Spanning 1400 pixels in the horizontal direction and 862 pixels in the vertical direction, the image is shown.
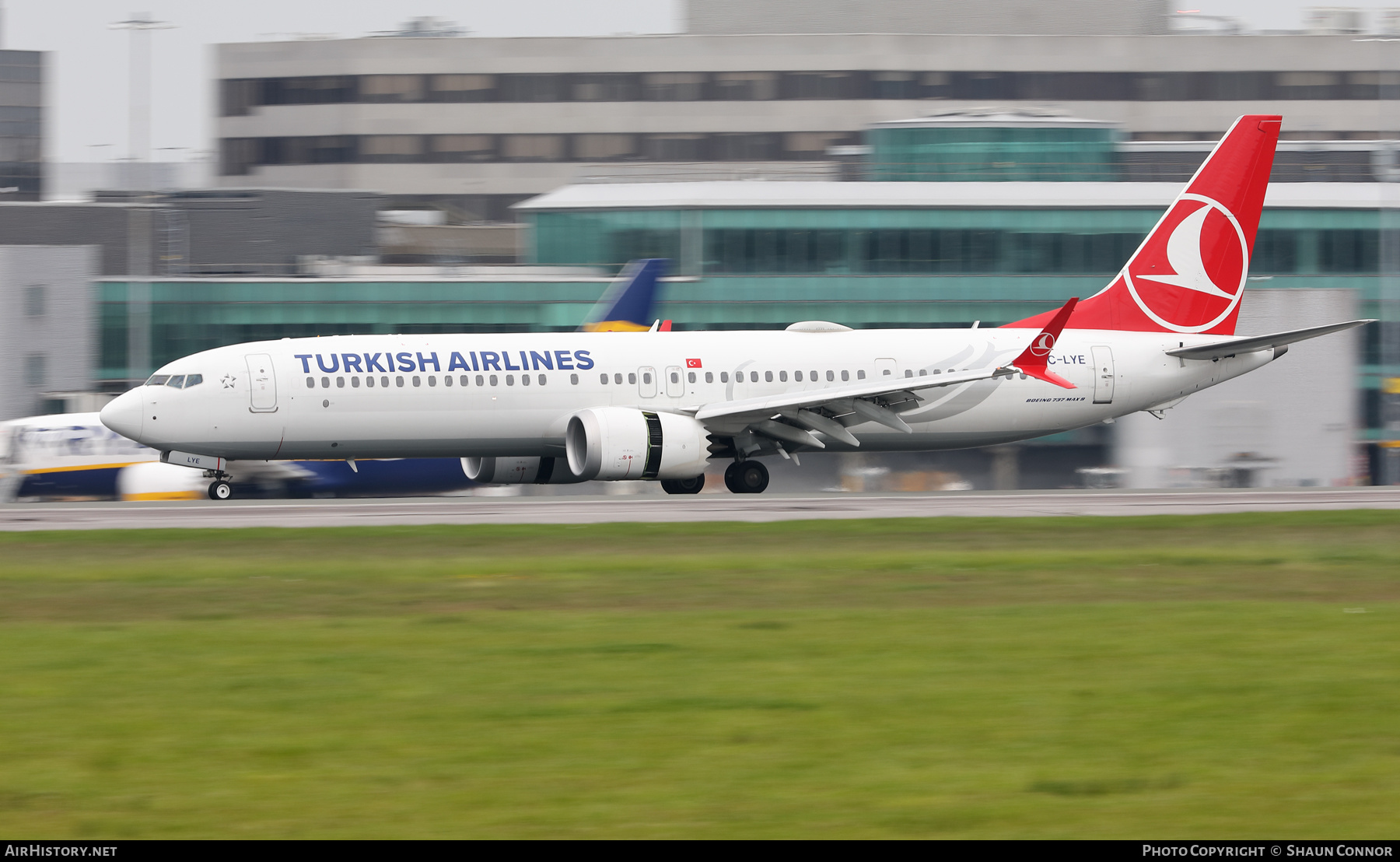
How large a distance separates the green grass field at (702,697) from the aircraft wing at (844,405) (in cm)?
1240

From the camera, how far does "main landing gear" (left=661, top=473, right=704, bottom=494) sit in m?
35.8

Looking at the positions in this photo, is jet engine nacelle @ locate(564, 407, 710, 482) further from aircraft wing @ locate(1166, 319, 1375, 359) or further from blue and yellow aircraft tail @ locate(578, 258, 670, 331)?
aircraft wing @ locate(1166, 319, 1375, 359)

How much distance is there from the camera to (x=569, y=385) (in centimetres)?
3397

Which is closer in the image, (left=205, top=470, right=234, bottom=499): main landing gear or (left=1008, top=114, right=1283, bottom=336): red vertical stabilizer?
(left=205, top=470, right=234, bottom=499): main landing gear

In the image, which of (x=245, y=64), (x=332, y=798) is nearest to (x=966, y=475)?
(x=332, y=798)

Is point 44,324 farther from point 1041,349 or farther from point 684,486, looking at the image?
point 1041,349

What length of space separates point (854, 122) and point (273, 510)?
80.8m

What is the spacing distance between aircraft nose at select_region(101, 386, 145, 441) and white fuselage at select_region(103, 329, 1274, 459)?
33mm

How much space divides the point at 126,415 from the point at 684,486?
450 inches

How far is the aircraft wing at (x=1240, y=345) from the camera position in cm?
3475

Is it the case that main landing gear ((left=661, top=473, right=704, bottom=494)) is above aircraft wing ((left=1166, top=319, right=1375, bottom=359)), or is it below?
below

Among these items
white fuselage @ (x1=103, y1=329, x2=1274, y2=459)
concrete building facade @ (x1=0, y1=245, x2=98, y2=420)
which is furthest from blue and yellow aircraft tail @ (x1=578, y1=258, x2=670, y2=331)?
concrete building facade @ (x1=0, y1=245, x2=98, y2=420)

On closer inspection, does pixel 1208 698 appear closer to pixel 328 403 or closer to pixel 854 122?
pixel 328 403

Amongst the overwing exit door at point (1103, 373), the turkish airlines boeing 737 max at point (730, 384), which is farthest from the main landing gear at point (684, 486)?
the overwing exit door at point (1103, 373)
